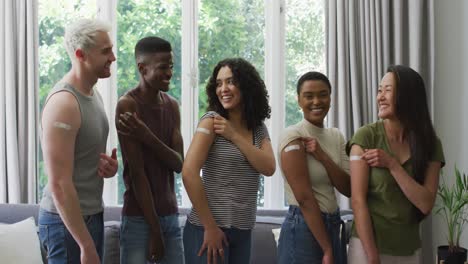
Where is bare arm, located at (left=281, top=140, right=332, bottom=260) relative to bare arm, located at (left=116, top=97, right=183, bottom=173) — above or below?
below

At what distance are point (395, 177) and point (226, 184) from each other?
595 mm

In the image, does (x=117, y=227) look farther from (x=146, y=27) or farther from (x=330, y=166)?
(x=330, y=166)

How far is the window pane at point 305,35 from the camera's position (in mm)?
4168

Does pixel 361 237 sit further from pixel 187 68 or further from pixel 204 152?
pixel 187 68

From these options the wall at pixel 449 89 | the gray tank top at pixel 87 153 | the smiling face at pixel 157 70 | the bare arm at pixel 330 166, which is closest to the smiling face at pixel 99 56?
the gray tank top at pixel 87 153

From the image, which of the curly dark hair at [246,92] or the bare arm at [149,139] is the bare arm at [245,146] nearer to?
the curly dark hair at [246,92]

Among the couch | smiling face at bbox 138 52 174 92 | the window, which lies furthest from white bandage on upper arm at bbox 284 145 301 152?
the window

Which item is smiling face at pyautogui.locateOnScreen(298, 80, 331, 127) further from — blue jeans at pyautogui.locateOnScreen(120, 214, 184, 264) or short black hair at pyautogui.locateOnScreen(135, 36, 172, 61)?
blue jeans at pyautogui.locateOnScreen(120, 214, 184, 264)

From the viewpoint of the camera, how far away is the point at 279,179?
4.20 metres

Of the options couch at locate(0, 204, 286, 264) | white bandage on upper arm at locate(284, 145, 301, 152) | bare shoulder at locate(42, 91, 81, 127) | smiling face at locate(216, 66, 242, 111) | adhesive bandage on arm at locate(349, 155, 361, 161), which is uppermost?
smiling face at locate(216, 66, 242, 111)

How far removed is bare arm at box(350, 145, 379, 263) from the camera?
213cm

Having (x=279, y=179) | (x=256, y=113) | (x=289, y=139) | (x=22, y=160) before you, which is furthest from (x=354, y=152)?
(x=22, y=160)

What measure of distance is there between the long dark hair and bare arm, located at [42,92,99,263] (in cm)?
112

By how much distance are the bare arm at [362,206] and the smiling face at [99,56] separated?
37.1 inches
